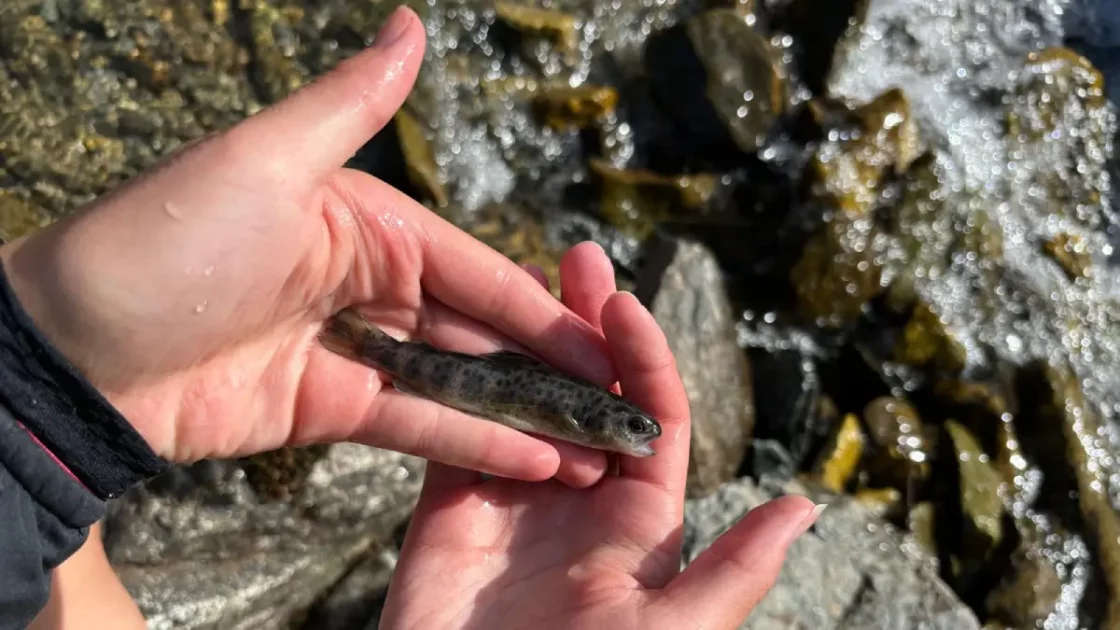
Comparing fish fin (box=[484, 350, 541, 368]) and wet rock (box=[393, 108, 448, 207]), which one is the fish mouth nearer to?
fish fin (box=[484, 350, 541, 368])

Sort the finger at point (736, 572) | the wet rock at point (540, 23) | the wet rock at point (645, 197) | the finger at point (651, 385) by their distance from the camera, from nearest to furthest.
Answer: the finger at point (736, 572) → the finger at point (651, 385) → the wet rock at point (645, 197) → the wet rock at point (540, 23)

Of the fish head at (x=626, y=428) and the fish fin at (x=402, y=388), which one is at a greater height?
the fish head at (x=626, y=428)

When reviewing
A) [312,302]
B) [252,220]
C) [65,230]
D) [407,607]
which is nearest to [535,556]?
[407,607]

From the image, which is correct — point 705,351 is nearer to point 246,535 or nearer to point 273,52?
point 246,535

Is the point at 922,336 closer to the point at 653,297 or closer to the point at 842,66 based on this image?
the point at 653,297

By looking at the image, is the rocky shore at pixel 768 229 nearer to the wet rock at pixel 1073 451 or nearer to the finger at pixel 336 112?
the wet rock at pixel 1073 451

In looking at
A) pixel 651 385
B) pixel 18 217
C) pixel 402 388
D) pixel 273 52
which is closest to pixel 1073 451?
pixel 651 385

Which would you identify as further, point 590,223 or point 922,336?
point 590,223

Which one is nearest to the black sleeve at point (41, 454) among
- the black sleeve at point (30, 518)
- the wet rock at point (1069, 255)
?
the black sleeve at point (30, 518)

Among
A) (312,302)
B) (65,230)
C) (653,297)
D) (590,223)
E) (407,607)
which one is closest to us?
(65,230)
